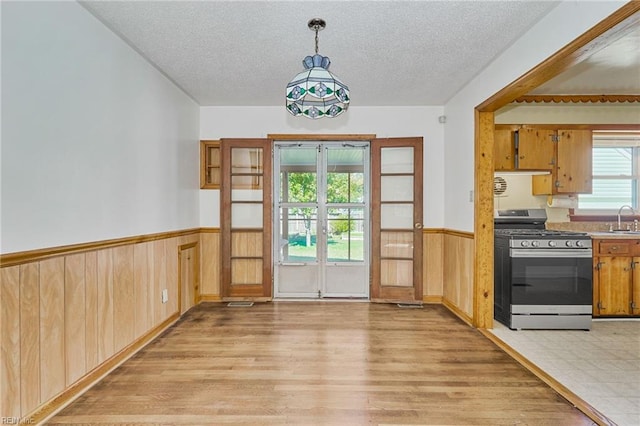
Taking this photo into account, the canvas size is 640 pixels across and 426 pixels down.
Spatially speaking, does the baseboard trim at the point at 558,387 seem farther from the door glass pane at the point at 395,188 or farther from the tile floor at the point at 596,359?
the door glass pane at the point at 395,188

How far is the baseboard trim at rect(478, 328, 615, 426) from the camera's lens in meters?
2.01

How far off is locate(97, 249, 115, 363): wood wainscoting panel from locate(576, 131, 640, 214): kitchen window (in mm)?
5387

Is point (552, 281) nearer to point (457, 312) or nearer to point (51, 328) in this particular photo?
point (457, 312)

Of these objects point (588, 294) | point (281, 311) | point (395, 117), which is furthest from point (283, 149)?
point (588, 294)

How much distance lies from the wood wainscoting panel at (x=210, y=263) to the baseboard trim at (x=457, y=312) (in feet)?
9.80

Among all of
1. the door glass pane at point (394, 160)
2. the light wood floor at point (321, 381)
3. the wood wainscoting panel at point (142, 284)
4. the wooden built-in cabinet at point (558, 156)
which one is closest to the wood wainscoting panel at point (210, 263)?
the light wood floor at point (321, 381)

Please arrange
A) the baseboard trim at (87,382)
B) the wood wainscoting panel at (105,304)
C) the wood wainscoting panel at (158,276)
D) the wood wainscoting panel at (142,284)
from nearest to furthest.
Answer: the baseboard trim at (87,382), the wood wainscoting panel at (105,304), the wood wainscoting panel at (142,284), the wood wainscoting panel at (158,276)

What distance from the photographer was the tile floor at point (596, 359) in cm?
218

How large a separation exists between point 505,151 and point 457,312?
201 cm

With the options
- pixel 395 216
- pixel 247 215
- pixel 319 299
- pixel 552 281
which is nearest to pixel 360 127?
pixel 395 216

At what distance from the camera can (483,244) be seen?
3.54 m

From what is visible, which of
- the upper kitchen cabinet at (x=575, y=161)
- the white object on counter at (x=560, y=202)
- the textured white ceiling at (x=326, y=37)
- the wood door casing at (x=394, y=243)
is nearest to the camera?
the textured white ceiling at (x=326, y=37)

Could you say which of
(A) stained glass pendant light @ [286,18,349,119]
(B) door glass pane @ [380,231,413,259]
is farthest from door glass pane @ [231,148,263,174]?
(A) stained glass pendant light @ [286,18,349,119]

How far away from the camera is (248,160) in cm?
465
